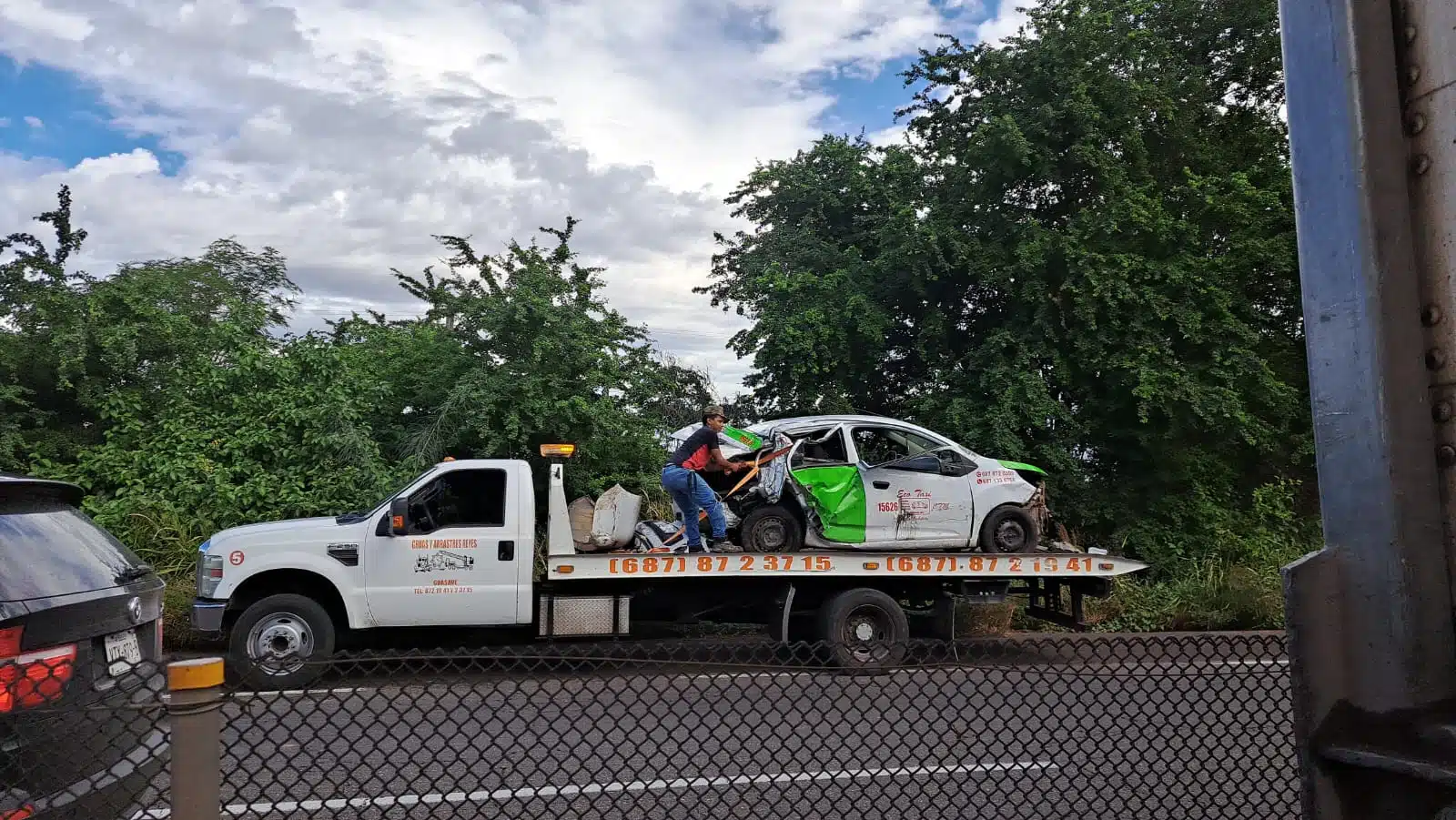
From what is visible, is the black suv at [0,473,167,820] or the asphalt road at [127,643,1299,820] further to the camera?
the asphalt road at [127,643,1299,820]

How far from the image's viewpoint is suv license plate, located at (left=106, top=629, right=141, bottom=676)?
3402mm

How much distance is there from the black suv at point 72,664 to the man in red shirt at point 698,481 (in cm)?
589

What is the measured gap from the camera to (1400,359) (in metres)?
1.61

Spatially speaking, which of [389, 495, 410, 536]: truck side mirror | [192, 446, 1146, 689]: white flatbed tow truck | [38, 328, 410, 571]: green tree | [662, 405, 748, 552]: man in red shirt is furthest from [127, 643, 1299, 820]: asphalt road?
[38, 328, 410, 571]: green tree

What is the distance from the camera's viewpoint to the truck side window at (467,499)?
9102 millimetres

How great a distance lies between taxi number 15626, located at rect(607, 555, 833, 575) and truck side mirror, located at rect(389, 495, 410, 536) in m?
1.80

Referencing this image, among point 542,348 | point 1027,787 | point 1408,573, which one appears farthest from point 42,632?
point 542,348

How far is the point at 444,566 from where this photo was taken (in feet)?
29.1

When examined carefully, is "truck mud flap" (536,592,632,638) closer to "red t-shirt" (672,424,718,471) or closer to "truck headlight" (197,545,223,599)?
"red t-shirt" (672,424,718,471)

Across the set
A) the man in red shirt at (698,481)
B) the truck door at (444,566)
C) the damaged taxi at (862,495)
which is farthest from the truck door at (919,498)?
the truck door at (444,566)

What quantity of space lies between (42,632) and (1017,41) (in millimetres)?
15935

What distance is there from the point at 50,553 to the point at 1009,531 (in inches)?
346

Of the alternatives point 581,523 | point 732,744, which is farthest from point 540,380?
point 732,744

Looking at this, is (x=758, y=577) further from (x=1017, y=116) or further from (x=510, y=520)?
(x=1017, y=116)
